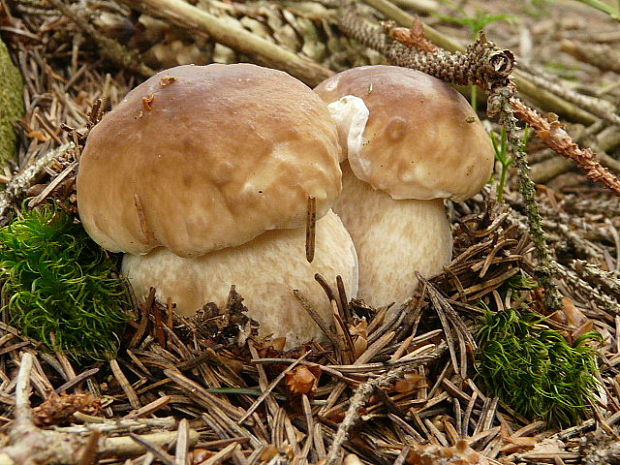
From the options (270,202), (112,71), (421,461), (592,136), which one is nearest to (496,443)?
(421,461)

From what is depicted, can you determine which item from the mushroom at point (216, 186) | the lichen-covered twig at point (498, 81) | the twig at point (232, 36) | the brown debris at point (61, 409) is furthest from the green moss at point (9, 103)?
the lichen-covered twig at point (498, 81)

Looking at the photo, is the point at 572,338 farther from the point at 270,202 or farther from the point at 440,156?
the point at 270,202

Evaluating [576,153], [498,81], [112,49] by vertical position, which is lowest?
[112,49]

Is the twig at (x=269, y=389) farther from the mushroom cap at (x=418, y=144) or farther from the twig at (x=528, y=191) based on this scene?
the twig at (x=528, y=191)

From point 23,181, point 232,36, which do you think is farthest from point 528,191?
point 23,181

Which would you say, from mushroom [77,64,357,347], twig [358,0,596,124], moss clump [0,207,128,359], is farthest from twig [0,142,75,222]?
twig [358,0,596,124]

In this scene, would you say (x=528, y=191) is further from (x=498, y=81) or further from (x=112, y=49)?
(x=112, y=49)

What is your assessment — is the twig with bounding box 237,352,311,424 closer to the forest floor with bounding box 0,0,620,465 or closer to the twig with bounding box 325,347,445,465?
the forest floor with bounding box 0,0,620,465
